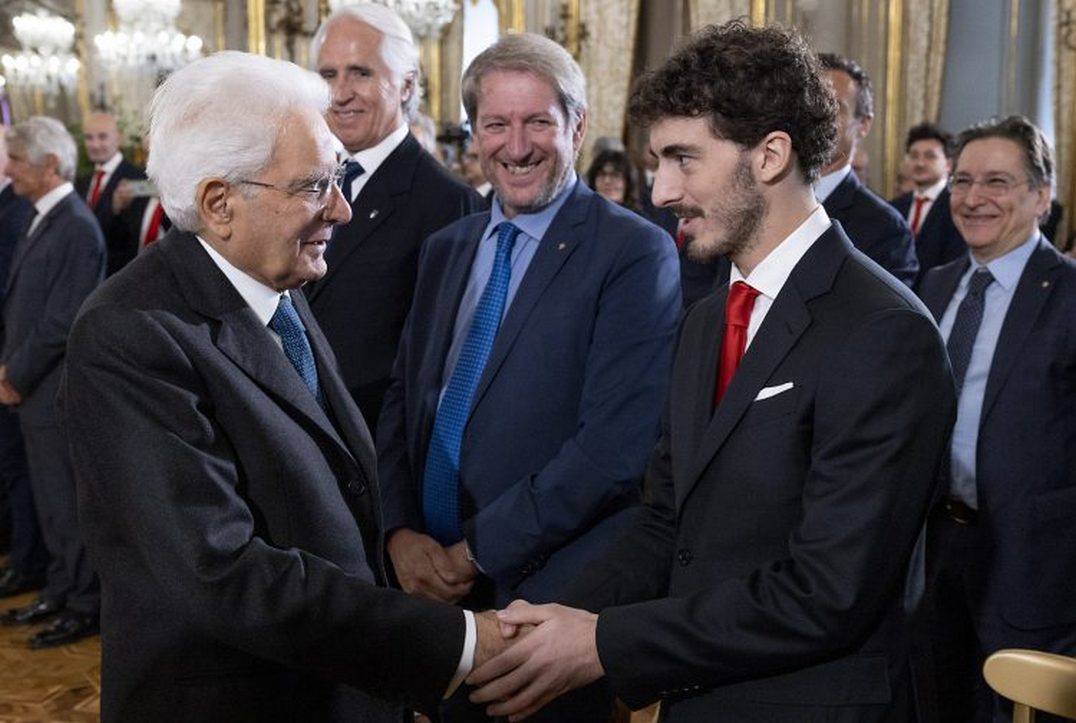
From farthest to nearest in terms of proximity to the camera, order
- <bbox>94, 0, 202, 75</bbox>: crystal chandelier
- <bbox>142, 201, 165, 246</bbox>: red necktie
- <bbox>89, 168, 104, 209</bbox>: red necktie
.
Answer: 1. <bbox>94, 0, 202, 75</bbox>: crystal chandelier
2. <bbox>89, 168, 104, 209</bbox>: red necktie
3. <bbox>142, 201, 165, 246</bbox>: red necktie

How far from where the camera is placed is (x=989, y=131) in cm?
307

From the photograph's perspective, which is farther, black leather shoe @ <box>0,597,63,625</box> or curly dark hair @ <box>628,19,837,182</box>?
black leather shoe @ <box>0,597,63,625</box>

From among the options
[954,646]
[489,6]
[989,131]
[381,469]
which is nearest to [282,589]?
[381,469]

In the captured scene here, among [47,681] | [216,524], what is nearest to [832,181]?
[216,524]

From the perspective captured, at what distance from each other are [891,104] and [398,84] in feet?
17.9

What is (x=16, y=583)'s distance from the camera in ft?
16.5

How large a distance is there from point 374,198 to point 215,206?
3.86 ft

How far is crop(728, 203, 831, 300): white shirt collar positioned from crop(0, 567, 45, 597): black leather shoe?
434cm

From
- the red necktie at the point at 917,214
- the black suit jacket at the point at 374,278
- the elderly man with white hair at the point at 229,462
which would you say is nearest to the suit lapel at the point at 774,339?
the elderly man with white hair at the point at 229,462

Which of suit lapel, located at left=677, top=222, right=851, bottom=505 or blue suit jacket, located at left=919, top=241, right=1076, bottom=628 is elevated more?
suit lapel, located at left=677, top=222, right=851, bottom=505

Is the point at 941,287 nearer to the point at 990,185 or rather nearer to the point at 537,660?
the point at 990,185

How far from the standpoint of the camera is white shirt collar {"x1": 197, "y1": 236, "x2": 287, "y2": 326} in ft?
5.40

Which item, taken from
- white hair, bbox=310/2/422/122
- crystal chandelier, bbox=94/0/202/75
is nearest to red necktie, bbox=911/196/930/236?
white hair, bbox=310/2/422/122

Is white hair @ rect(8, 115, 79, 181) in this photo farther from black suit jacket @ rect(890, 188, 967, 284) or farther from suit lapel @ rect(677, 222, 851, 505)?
suit lapel @ rect(677, 222, 851, 505)
